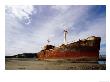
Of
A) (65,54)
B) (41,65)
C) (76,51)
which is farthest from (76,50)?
(41,65)

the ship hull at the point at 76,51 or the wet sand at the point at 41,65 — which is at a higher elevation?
the ship hull at the point at 76,51

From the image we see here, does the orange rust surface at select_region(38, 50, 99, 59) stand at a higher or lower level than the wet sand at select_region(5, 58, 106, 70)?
higher

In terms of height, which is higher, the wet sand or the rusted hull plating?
the rusted hull plating

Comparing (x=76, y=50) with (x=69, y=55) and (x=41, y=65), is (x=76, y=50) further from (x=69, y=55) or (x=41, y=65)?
(x=41, y=65)

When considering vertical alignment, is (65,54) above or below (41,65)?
above
